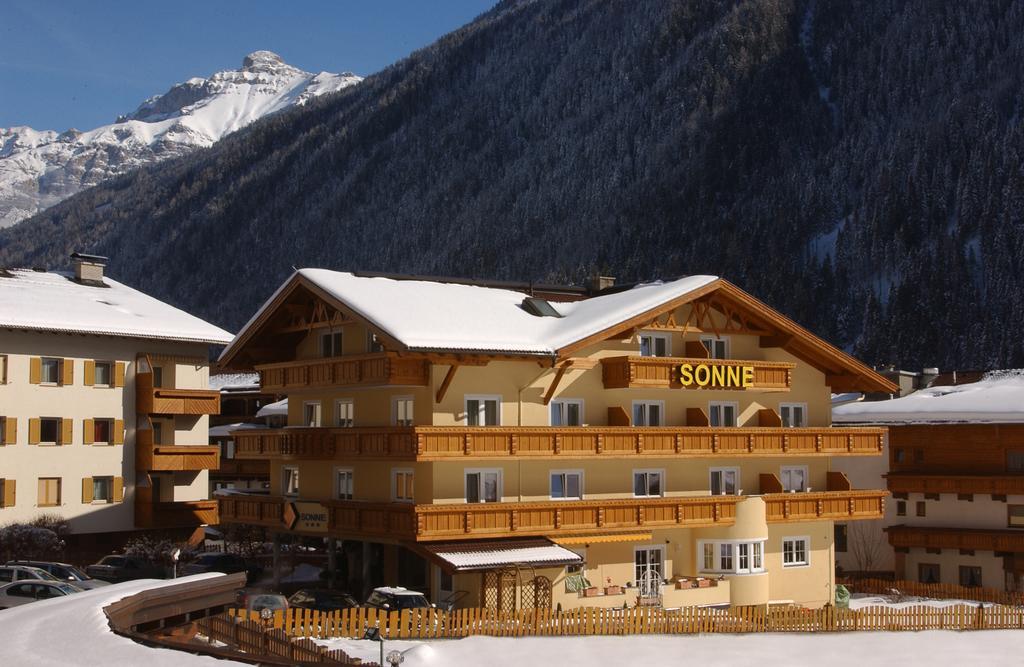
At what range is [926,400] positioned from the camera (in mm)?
68438

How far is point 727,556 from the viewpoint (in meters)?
52.2

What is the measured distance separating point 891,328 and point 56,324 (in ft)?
471

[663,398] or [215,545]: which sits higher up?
[663,398]

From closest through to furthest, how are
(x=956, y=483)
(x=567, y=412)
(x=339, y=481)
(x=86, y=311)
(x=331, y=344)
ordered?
1. (x=567, y=412)
2. (x=339, y=481)
3. (x=331, y=344)
4. (x=956, y=483)
5. (x=86, y=311)

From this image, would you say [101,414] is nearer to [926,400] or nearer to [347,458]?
[347,458]

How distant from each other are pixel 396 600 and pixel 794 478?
2084 cm

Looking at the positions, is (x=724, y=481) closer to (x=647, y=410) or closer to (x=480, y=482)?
(x=647, y=410)

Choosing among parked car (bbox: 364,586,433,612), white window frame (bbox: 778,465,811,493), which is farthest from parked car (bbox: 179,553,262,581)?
white window frame (bbox: 778,465,811,493)

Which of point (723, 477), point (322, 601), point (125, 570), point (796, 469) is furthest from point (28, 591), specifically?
point (796, 469)

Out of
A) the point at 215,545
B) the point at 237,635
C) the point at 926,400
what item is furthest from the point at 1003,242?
the point at 237,635

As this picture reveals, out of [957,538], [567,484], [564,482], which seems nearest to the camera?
[564,482]

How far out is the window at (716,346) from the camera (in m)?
55.1

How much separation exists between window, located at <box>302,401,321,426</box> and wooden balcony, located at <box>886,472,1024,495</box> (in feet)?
97.2

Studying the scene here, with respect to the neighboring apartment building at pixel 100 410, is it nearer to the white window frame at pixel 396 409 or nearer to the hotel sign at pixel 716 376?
the white window frame at pixel 396 409
